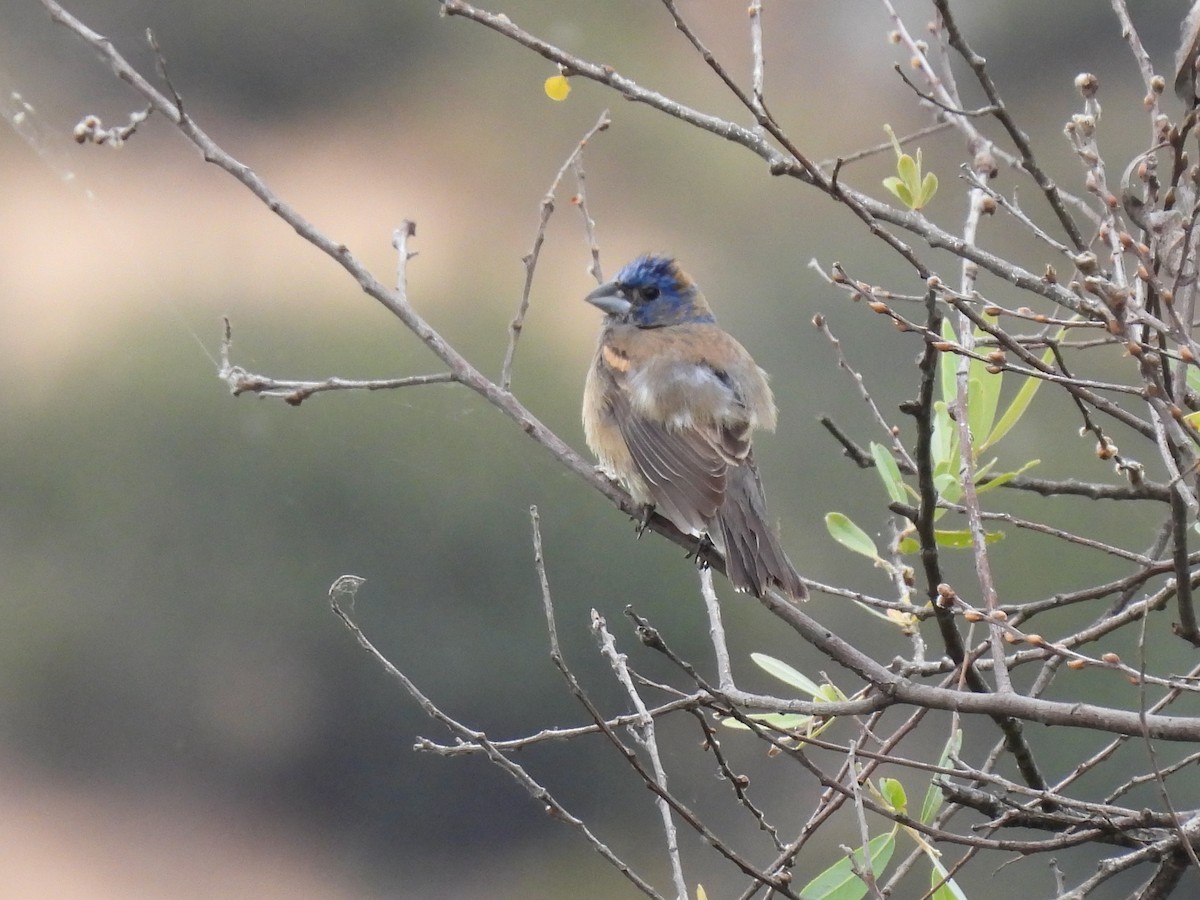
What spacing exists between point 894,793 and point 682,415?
113cm

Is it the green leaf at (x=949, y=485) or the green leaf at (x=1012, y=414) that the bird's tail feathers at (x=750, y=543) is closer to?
the green leaf at (x=949, y=485)

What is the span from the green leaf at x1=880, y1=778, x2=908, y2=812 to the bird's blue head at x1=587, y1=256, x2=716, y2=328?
5.03 feet

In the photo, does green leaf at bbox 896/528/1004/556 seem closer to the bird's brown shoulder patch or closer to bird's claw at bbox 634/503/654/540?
bird's claw at bbox 634/503/654/540

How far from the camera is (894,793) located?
178 cm

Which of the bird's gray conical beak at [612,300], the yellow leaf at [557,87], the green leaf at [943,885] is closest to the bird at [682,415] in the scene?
the bird's gray conical beak at [612,300]

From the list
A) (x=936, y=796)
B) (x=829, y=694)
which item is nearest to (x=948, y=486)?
(x=829, y=694)

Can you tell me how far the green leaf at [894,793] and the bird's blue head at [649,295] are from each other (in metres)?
1.53

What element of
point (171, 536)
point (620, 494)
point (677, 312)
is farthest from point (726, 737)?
point (171, 536)

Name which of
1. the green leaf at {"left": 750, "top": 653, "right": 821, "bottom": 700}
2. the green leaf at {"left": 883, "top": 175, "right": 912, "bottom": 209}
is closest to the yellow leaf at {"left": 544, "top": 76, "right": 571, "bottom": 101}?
the green leaf at {"left": 883, "top": 175, "right": 912, "bottom": 209}

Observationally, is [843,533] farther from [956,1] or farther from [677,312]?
[956,1]

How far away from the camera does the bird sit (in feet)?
7.85

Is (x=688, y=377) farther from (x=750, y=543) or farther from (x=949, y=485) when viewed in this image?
(x=949, y=485)

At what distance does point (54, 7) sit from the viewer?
168cm

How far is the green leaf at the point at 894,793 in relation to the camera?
1.76 metres
